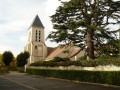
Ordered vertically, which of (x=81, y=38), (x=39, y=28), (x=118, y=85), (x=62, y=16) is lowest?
(x=118, y=85)

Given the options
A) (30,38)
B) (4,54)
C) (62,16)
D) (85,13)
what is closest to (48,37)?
(62,16)

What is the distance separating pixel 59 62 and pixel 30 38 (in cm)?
4864

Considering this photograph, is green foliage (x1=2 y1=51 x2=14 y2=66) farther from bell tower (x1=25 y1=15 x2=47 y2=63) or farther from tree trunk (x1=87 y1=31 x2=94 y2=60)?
tree trunk (x1=87 y1=31 x2=94 y2=60)

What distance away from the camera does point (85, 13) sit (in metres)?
33.9

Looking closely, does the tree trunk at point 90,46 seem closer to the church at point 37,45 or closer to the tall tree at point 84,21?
the tall tree at point 84,21

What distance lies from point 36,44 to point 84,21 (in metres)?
54.2

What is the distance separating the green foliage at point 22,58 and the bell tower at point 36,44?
19.2ft

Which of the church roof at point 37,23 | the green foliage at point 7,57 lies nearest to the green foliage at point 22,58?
the green foliage at point 7,57

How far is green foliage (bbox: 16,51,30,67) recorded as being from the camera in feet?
253

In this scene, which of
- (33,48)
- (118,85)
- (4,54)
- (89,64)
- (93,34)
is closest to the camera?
(118,85)

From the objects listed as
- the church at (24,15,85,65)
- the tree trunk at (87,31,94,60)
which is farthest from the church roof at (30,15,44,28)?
the tree trunk at (87,31,94,60)

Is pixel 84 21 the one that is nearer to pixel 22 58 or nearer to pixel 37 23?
pixel 22 58

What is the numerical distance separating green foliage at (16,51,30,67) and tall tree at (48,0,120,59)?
4352cm

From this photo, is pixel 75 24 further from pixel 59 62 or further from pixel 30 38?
pixel 30 38
